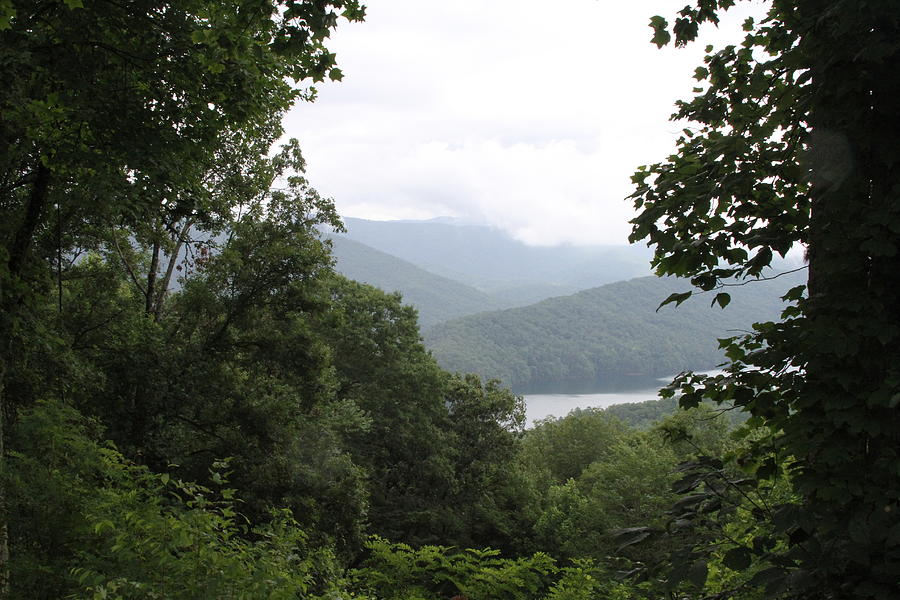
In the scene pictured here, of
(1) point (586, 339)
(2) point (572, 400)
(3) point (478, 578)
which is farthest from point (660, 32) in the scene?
(1) point (586, 339)

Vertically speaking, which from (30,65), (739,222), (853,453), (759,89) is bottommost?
(853,453)

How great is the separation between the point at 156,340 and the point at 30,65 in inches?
238

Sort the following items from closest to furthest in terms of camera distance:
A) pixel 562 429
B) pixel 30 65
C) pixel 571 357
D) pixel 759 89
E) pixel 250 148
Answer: pixel 759 89, pixel 30 65, pixel 250 148, pixel 562 429, pixel 571 357

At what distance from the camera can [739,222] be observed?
306cm

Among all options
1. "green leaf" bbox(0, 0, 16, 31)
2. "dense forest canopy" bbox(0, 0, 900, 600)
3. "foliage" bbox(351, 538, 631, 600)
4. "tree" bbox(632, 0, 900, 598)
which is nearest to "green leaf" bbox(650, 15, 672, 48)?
"dense forest canopy" bbox(0, 0, 900, 600)

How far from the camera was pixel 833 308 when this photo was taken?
224cm

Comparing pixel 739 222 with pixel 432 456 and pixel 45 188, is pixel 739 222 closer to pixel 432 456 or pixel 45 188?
pixel 45 188

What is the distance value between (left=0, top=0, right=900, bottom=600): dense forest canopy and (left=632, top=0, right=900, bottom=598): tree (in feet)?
0.04

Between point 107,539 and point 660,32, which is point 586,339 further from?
point 107,539

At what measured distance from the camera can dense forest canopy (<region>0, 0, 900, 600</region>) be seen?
2.19 meters

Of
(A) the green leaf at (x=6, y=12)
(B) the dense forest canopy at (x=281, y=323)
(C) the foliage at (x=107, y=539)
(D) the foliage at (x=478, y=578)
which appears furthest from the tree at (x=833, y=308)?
(D) the foliage at (x=478, y=578)

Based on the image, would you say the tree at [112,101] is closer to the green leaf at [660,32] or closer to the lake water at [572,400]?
the green leaf at [660,32]

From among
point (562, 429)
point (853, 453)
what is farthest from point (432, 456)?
point (853, 453)

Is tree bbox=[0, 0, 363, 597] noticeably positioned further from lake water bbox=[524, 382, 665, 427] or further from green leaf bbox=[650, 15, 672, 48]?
lake water bbox=[524, 382, 665, 427]
